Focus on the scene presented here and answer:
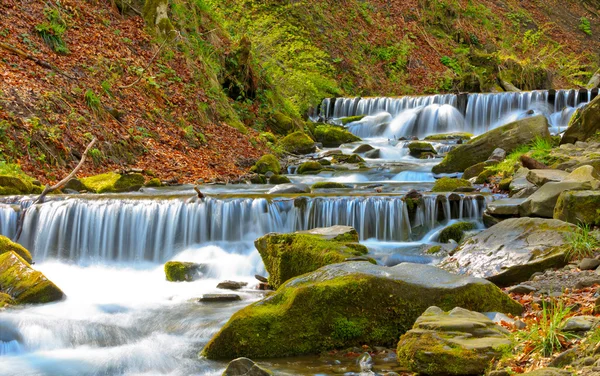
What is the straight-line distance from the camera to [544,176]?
9.92 meters

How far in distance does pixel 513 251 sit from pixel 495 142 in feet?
24.0

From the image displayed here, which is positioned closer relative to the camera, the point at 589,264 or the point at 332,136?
the point at 589,264

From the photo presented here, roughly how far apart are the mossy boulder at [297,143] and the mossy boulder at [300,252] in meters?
10.8

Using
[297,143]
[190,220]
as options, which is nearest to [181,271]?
[190,220]

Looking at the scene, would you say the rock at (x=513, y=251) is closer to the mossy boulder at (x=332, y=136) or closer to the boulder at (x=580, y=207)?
the boulder at (x=580, y=207)

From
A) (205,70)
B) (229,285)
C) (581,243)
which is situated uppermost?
(205,70)

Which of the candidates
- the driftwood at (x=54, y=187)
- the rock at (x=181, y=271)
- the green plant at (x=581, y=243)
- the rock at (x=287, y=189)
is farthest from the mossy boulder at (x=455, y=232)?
the driftwood at (x=54, y=187)

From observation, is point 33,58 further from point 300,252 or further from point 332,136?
point 332,136

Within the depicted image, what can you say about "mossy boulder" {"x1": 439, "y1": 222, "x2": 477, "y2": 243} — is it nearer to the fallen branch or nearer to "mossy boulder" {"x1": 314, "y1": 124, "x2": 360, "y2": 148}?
the fallen branch

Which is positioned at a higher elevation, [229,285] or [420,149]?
[420,149]

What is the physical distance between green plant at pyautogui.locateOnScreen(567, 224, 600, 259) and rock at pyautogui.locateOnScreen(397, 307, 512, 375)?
249 cm

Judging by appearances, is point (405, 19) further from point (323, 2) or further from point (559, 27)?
point (559, 27)

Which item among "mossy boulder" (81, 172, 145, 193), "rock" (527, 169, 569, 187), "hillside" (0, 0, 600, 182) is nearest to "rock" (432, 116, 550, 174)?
"rock" (527, 169, 569, 187)

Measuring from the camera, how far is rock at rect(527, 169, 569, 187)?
9.72 meters
